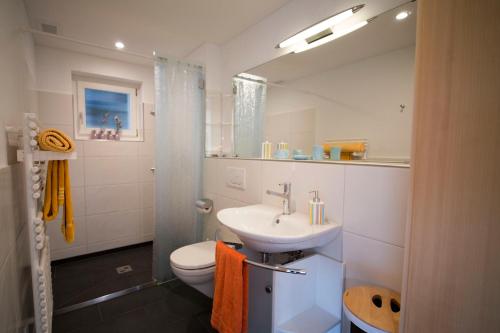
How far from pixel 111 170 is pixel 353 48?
2.72 meters

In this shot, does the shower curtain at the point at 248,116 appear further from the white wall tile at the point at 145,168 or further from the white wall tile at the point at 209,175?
the white wall tile at the point at 145,168

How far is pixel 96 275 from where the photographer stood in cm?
230

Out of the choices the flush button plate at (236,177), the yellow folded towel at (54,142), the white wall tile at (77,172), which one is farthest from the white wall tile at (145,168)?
the yellow folded towel at (54,142)

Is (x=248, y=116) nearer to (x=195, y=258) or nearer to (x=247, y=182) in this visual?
(x=247, y=182)

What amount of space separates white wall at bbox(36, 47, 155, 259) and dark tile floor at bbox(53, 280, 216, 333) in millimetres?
1048

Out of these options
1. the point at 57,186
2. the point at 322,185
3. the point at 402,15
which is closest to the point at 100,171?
the point at 57,186

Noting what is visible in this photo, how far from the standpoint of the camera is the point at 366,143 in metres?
1.26

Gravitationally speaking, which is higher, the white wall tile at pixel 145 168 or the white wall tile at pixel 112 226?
the white wall tile at pixel 145 168

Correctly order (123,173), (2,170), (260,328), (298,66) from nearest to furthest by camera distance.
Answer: (2,170)
(260,328)
(298,66)
(123,173)

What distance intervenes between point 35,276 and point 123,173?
1.88 meters

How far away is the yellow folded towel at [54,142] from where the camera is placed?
43.1 inches

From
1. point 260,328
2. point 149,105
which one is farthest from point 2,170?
point 149,105

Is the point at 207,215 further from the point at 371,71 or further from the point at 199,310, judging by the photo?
the point at 371,71

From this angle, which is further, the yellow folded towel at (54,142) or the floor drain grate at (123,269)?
the floor drain grate at (123,269)
